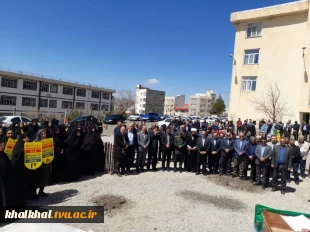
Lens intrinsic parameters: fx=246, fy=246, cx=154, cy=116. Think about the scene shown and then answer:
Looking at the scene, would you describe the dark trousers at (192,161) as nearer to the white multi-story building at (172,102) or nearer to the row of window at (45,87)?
the row of window at (45,87)

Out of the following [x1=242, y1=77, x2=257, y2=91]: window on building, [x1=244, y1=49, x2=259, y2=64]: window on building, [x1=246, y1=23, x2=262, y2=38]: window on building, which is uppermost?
[x1=246, y1=23, x2=262, y2=38]: window on building

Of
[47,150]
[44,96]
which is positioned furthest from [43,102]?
[47,150]

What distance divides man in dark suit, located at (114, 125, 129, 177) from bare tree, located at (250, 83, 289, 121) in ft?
60.6

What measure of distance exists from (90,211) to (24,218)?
1431 mm

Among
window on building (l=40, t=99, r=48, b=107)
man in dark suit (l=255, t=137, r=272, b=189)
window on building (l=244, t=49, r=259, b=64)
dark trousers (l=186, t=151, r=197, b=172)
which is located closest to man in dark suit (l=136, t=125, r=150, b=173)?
dark trousers (l=186, t=151, r=197, b=172)

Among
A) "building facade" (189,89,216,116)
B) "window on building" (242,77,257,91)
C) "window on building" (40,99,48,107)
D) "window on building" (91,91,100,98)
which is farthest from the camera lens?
"building facade" (189,89,216,116)

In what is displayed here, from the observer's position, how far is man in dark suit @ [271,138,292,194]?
8.45m

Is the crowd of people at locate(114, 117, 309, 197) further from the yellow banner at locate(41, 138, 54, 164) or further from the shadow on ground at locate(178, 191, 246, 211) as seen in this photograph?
the yellow banner at locate(41, 138, 54, 164)

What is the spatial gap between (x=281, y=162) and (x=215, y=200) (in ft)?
9.88

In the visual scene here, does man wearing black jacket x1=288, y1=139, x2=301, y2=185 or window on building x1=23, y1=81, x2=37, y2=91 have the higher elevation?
window on building x1=23, y1=81, x2=37, y2=91

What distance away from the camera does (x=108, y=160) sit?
9531 millimetres

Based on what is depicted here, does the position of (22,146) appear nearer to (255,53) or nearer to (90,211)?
(90,211)

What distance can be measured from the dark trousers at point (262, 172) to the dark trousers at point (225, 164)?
130 centimetres

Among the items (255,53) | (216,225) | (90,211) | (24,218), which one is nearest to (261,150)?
(216,225)
